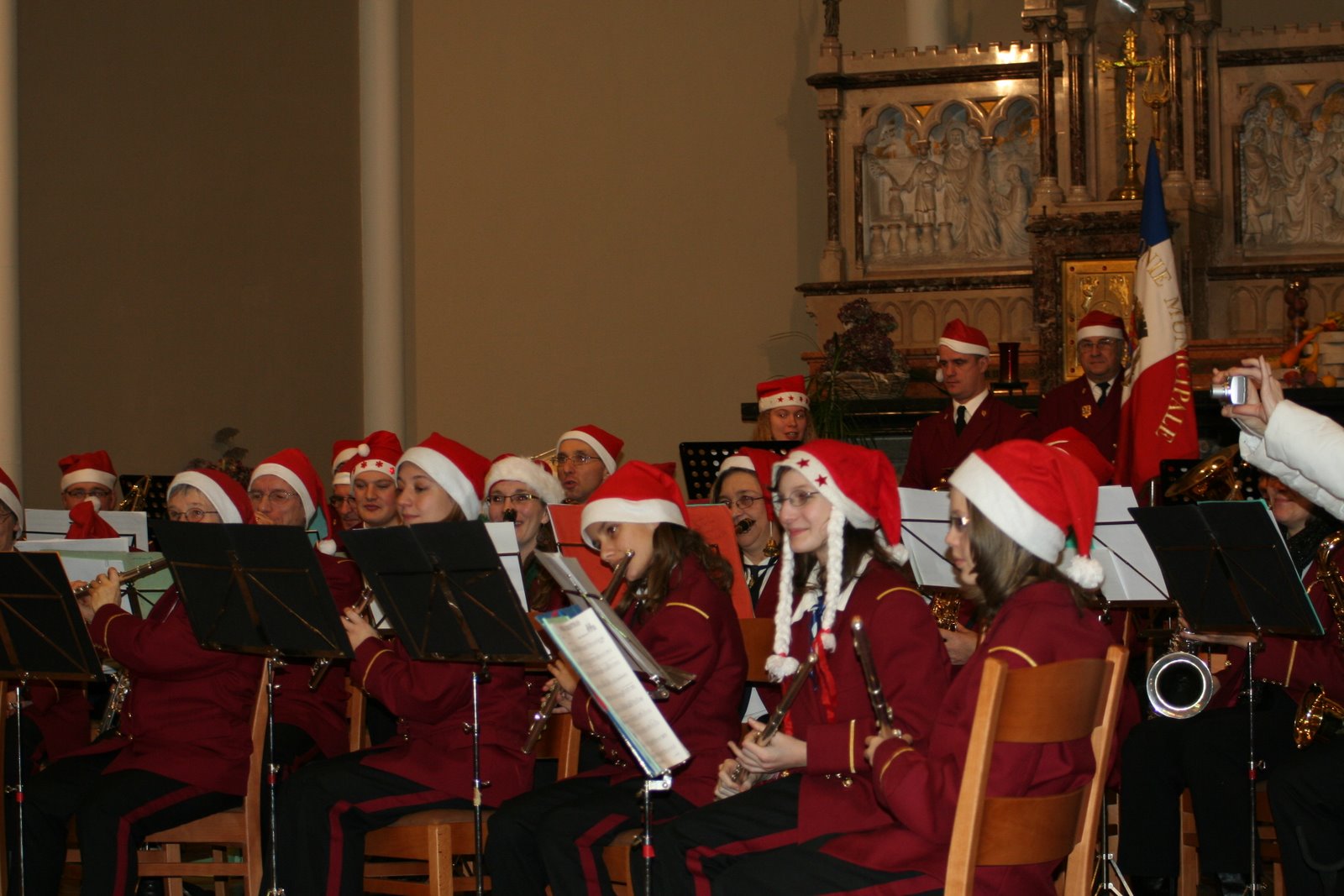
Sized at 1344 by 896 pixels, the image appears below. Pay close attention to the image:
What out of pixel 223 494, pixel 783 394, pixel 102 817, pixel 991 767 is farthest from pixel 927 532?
pixel 783 394

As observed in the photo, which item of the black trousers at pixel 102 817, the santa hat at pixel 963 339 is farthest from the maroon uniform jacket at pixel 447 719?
the santa hat at pixel 963 339

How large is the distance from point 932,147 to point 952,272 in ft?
2.40

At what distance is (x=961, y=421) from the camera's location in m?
6.99

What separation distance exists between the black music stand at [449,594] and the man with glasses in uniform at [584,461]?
2227 mm

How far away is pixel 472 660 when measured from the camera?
3.98 meters

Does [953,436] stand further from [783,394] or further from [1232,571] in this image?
[1232,571]

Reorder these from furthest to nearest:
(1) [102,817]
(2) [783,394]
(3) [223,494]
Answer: (2) [783,394]
(3) [223,494]
(1) [102,817]

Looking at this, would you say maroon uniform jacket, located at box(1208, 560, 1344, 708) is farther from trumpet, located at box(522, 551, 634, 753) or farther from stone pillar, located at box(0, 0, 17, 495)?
stone pillar, located at box(0, 0, 17, 495)

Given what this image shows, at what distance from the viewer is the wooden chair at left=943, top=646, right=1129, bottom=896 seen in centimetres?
288

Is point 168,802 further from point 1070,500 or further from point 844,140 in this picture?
point 844,140

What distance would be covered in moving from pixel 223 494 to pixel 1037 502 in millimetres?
2978

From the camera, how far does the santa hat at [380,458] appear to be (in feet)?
20.1

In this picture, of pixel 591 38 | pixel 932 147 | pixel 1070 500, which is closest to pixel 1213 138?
pixel 932 147

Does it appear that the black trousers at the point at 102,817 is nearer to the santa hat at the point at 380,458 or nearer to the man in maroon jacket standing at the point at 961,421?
the santa hat at the point at 380,458
